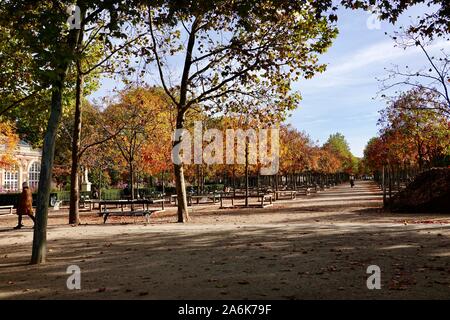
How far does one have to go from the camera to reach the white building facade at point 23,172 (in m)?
55.9

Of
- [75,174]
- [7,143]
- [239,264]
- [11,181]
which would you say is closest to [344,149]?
[11,181]

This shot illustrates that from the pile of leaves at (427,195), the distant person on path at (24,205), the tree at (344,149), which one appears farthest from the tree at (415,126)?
the tree at (344,149)

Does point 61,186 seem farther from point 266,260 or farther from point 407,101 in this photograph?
point 266,260

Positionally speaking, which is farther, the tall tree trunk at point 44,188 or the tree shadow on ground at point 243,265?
the tall tree trunk at point 44,188

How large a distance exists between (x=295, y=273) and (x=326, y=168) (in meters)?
63.0

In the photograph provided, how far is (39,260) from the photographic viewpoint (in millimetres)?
9078

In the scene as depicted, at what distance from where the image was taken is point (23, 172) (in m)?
59.4

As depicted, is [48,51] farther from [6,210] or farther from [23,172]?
[23,172]

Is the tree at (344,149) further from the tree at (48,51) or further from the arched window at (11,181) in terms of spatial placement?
the tree at (48,51)

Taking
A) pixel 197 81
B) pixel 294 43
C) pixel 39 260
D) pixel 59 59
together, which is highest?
pixel 294 43

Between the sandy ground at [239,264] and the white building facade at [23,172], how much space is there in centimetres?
4726

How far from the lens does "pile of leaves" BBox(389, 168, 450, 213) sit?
61.9 ft
